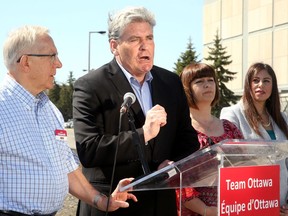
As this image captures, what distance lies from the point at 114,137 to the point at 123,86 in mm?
412

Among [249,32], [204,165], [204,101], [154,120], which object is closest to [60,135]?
[154,120]

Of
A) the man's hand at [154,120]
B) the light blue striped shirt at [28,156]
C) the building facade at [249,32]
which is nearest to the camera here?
the light blue striped shirt at [28,156]

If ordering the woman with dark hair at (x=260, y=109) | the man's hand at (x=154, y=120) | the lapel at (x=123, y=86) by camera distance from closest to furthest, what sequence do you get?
the man's hand at (x=154, y=120) → the lapel at (x=123, y=86) → the woman with dark hair at (x=260, y=109)

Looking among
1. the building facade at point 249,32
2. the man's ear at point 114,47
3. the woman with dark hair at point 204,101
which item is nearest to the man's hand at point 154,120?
the man's ear at point 114,47

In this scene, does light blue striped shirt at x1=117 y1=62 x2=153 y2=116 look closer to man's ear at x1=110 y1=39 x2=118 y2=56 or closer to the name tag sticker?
man's ear at x1=110 y1=39 x2=118 y2=56

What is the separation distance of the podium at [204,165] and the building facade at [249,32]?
122 ft

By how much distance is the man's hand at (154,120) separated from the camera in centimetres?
272

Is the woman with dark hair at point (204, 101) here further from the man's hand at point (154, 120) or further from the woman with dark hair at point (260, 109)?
the man's hand at point (154, 120)

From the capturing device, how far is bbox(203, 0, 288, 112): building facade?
41219mm

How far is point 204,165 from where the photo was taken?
2500 mm

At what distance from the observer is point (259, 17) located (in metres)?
44.0

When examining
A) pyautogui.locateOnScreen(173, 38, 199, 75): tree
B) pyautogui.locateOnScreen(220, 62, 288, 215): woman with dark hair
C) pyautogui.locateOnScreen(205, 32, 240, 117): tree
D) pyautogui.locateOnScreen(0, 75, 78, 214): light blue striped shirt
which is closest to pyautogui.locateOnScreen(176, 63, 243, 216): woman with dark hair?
pyautogui.locateOnScreen(220, 62, 288, 215): woman with dark hair

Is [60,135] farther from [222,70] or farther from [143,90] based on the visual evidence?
[222,70]

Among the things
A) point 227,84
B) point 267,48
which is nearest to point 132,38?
point 267,48
